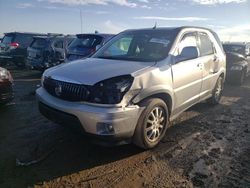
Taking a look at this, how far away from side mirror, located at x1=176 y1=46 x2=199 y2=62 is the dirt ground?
1.35 meters

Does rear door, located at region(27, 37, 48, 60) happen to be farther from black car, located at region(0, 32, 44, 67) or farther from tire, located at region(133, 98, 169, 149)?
tire, located at region(133, 98, 169, 149)

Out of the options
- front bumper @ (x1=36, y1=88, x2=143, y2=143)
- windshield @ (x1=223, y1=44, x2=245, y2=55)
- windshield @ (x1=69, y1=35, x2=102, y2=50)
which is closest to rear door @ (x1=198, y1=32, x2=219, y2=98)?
front bumper @ (x1=36, y1=88, x2=143, y2=143)

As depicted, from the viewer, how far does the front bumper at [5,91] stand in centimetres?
608

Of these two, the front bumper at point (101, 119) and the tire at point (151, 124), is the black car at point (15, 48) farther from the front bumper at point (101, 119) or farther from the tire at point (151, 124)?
the tire at point (151, 124)

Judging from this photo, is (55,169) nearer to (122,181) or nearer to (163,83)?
(122,181)

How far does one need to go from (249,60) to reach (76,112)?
1015cm

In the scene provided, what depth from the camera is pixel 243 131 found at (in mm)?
5480

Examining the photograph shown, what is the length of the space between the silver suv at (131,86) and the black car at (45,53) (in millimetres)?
6754

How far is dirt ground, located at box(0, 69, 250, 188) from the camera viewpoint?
357cm

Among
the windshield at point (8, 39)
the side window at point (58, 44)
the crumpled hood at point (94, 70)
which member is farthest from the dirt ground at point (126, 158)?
the windshield at point (8, 39)

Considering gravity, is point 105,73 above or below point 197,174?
above

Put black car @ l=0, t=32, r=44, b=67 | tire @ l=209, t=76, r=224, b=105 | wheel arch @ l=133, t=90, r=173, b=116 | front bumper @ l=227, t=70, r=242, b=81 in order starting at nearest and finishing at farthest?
1. wheel arch @ l=133, t=90, r=173, b=116
2. tire @ l=209, t=76, r=224, b=105
3. front bumper @ l=227, t=70, r=242, b=81
4. black car @ l=0, t=32, r=44, b=67

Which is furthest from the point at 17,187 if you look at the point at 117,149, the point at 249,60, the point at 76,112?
the point at 249,60

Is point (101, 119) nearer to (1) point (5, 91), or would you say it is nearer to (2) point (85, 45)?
(1) point (5, 91)
